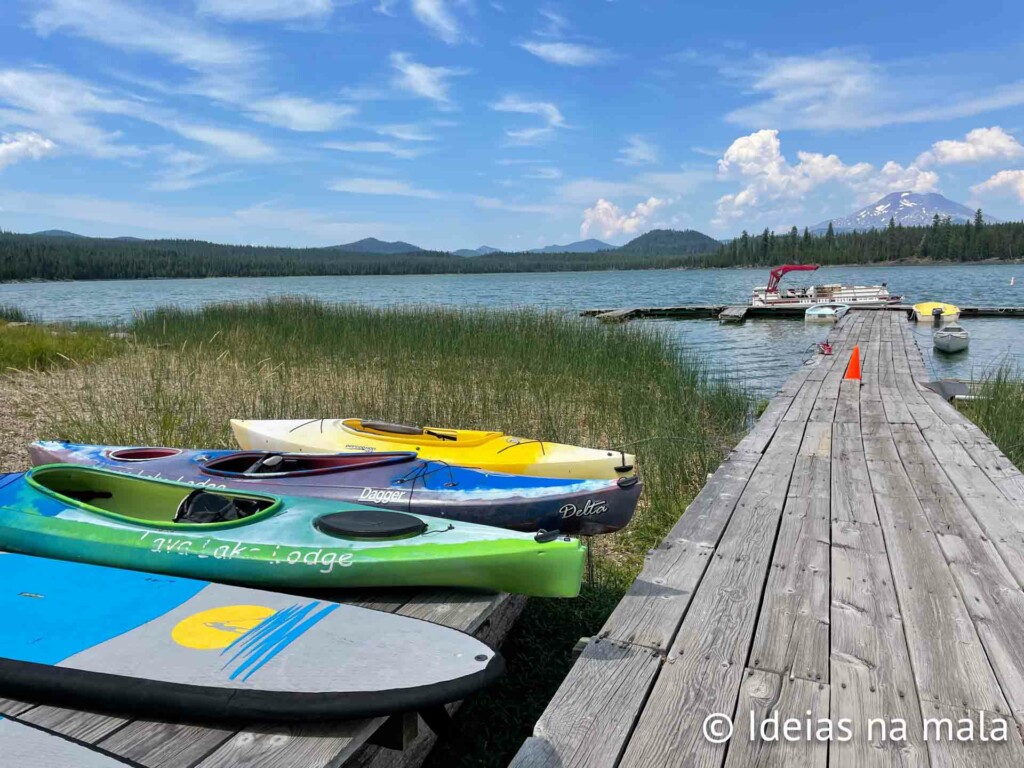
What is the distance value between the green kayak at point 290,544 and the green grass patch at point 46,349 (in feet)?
25.7

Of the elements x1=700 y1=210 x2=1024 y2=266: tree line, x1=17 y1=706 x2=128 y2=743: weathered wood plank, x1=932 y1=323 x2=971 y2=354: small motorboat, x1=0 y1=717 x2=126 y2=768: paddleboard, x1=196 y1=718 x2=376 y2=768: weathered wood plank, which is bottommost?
x1=932 y1=323 x2=971 y2=354: small motorboat

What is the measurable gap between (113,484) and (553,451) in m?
2.62

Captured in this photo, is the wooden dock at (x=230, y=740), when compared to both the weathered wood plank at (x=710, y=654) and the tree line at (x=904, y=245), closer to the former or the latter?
the weathered wood plank at (x=710, y=654)

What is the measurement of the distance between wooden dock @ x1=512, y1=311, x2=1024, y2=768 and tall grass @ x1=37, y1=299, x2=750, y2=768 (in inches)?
22.5

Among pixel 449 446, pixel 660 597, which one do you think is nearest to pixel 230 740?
pixel 660 597

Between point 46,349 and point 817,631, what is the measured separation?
12407 mm

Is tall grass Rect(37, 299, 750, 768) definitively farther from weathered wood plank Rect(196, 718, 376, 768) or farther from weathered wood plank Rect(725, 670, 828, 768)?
weathered wood plank Rect(725, 670, 828, 768)

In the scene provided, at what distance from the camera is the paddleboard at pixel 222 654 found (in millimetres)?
1729

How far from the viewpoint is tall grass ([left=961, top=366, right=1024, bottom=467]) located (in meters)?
5.67

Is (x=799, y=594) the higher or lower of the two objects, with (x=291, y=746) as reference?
lower

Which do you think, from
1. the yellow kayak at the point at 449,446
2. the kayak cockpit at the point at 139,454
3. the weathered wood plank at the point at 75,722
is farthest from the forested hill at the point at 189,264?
the weathered wood plank at the point at 75,722

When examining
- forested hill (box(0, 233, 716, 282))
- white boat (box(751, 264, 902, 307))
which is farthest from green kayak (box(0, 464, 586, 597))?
forested hill (box(0, 233, 716, 282))

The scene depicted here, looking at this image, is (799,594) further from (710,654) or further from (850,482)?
(850,482)

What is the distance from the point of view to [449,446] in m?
4.38
